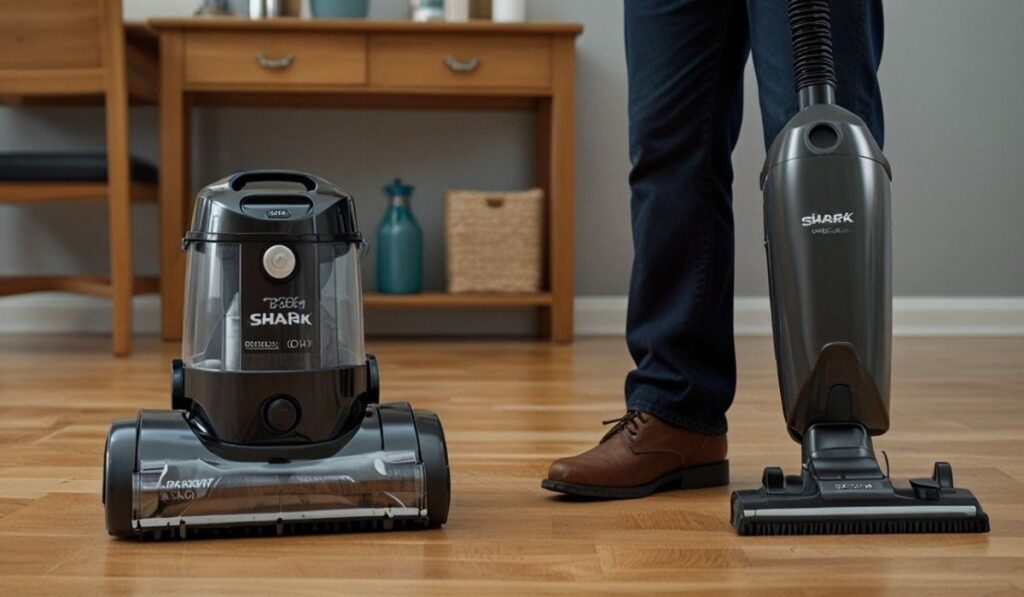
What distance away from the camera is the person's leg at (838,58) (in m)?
1.08

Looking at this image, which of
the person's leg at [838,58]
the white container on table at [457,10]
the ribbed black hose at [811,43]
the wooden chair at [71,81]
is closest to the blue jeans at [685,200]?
the person's leg at [838,58]

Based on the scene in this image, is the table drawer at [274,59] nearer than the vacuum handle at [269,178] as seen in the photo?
No

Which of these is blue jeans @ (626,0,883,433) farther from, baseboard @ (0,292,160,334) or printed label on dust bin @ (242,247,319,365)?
baseboard @ (0,292,160,334)

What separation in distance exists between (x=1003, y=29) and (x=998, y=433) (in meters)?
2.06

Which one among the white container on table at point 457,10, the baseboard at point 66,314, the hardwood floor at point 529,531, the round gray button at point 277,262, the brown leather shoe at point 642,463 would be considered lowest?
the hardwood floor at point 529,531

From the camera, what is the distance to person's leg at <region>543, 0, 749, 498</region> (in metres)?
1.25

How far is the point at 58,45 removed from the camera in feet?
8.47

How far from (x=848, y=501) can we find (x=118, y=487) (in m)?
0.61

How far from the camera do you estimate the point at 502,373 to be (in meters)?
2.38

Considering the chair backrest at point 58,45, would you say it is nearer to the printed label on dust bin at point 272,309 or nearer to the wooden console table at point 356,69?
the wooden console table at point 356,69

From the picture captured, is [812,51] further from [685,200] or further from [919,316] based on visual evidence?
[919,316]

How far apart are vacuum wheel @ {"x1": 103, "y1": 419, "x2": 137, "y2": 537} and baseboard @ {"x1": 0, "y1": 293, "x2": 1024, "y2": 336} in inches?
90.6

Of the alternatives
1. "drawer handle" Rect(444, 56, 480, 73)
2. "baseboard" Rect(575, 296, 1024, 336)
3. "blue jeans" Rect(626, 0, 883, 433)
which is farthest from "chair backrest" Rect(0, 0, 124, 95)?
"blue jeans" Rect(626, 0, 883, 433)

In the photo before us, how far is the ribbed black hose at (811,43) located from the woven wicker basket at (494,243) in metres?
1.99
